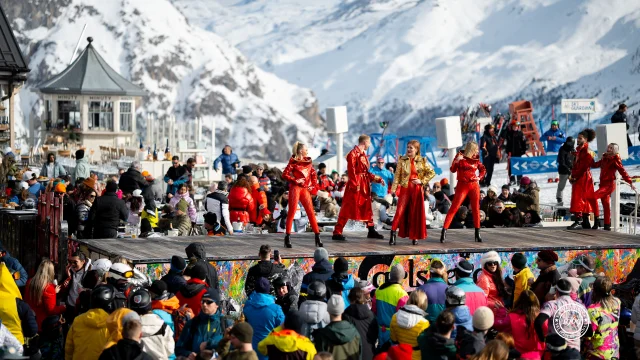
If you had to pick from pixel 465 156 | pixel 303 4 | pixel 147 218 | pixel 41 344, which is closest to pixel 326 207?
pixel 147 218

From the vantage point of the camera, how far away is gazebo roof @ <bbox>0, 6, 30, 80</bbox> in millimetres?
28859

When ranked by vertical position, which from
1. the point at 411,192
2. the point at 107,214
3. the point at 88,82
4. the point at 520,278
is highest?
the point at 88,82

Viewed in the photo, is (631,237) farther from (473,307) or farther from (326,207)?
(473,307)

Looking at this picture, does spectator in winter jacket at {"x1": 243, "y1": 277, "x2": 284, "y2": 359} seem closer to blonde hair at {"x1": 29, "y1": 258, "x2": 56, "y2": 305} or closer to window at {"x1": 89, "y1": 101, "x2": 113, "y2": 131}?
blonde hair at {"x1": 29, "y1": 258, "x2": 56, "y2": 305}

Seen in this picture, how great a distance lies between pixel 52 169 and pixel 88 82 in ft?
52.9


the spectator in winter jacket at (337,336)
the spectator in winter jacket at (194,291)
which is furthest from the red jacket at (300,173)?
the spectator in winter jacket at (337,336)

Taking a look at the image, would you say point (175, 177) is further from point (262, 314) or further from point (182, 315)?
point (262, 314)

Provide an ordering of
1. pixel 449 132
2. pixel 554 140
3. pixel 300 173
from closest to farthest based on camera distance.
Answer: pixel 300 173, pixel 449 132, pixel 554 140

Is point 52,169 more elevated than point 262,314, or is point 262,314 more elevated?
point 52,169

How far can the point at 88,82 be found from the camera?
39875 millimetres

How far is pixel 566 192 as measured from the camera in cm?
2706

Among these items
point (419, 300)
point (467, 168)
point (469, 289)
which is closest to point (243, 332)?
point (419, 300)

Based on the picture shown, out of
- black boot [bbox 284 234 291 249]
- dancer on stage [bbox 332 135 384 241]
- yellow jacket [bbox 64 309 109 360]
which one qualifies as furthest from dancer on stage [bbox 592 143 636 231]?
yellow jacket [bbox 64 309 109 360]

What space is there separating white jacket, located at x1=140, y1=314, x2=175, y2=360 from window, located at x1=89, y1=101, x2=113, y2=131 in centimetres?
2972
